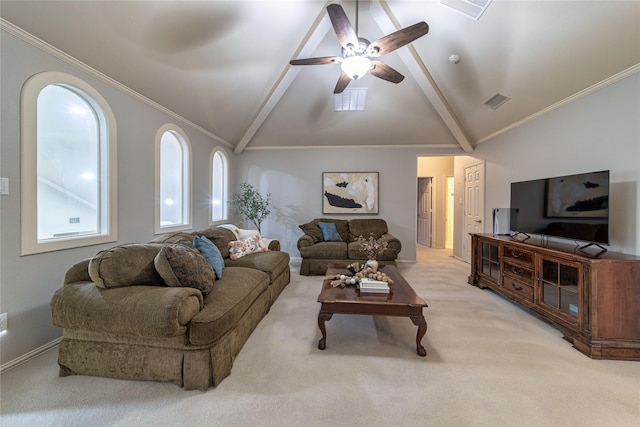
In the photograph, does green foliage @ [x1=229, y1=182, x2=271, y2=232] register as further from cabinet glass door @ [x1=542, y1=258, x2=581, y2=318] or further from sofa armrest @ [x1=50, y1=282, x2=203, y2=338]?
cabinet glass door @ [x1=542, y1=258, x2=581, y2=318]

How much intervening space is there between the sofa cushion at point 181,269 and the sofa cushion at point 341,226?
3.18 meters

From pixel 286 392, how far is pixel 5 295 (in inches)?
86.1

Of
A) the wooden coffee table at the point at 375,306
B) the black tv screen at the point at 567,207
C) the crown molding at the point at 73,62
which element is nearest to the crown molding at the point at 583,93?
the black tv screen at the point at 567,207

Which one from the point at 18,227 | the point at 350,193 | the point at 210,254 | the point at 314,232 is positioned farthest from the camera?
the point at 350,193

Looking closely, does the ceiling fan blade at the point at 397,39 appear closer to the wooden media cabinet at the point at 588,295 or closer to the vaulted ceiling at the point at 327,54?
the vaulted ceiling at the point at 327,54

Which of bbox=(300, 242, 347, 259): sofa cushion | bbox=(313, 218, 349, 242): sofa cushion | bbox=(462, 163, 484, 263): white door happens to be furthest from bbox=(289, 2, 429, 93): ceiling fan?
bbox=(462, 163, 484, 263): white door

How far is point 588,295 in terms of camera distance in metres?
2.04

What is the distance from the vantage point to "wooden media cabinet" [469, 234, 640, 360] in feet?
6.49

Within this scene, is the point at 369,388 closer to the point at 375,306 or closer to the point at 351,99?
the point at 375,306

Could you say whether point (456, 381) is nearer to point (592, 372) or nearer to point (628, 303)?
point (592, 372)

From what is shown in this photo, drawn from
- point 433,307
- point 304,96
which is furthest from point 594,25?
point 304,96

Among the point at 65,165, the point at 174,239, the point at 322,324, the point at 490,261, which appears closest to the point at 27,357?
the point at 174,239

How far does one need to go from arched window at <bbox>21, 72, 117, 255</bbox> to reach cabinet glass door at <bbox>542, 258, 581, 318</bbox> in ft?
14.9

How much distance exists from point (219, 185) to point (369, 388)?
4.65m
